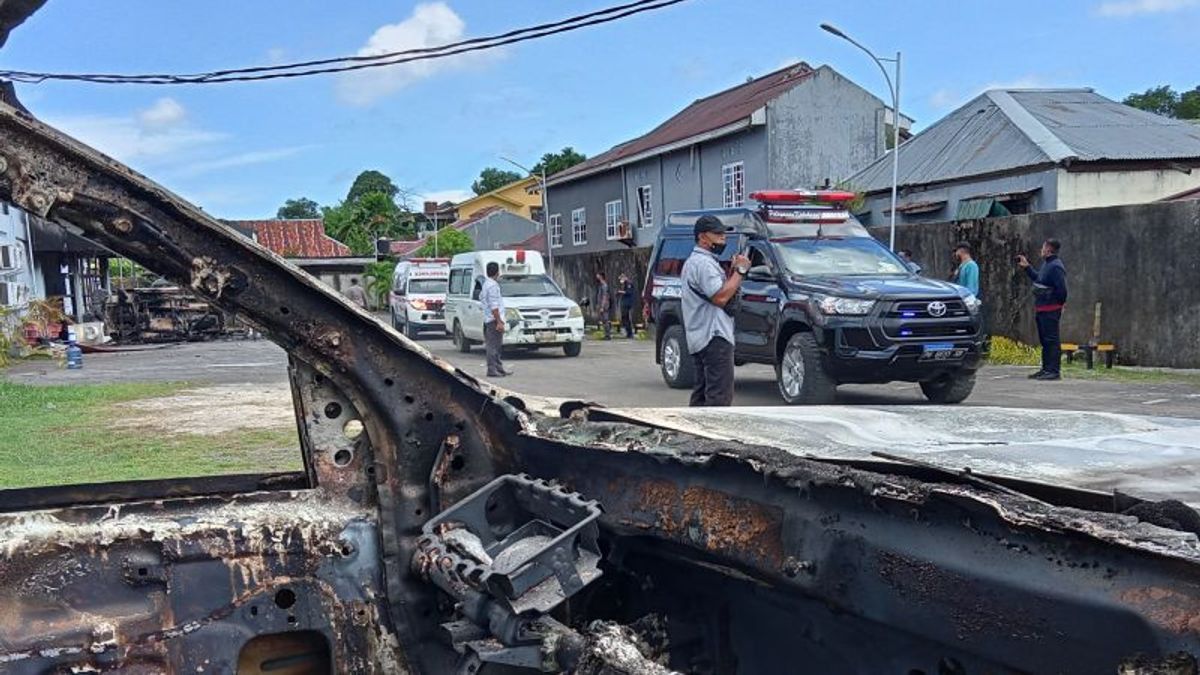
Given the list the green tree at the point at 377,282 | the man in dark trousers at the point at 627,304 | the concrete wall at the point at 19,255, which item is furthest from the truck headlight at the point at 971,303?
the green tree at the point at 377,282

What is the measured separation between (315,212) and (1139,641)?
120482mm

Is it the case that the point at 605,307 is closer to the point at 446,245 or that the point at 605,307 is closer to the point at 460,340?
the point at 460,340

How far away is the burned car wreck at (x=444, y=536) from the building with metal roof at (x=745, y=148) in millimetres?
26252

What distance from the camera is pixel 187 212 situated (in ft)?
7.93

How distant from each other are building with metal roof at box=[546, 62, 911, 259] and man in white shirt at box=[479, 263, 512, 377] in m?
15.2

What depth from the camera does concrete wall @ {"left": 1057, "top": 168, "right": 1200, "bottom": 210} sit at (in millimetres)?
20484

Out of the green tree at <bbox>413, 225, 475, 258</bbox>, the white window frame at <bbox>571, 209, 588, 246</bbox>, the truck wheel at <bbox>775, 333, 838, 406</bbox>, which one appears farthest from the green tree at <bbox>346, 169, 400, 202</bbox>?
the truck wheel at <bbox>775, 333, 838, 406</bbox>

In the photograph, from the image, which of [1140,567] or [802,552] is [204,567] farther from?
[1140,567]

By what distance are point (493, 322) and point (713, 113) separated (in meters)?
20.7

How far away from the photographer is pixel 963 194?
22.9 metres

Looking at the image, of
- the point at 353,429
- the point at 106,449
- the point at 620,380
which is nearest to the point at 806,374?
the point at 620,380

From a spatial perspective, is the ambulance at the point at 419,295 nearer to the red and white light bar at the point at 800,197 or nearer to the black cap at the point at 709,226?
the red and white light bar at the point at 800,197

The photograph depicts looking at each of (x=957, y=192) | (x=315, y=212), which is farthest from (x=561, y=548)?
(x=315, y=212)

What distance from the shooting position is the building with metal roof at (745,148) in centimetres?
2830
